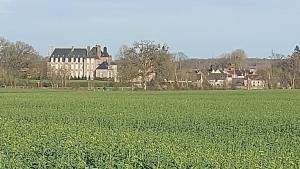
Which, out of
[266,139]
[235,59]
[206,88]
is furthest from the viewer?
[235,59]

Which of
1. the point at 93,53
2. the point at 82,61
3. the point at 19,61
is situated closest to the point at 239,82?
the point at 19,61

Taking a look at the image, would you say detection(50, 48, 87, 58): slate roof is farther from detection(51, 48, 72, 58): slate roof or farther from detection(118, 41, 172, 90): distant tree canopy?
detection(118, 41, 172, 90): distant tree canopy

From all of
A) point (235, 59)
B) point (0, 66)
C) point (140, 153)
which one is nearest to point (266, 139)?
point (140, 153)

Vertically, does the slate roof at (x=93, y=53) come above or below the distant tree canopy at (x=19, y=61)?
above

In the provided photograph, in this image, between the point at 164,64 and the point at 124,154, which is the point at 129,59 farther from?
the point at 124,154

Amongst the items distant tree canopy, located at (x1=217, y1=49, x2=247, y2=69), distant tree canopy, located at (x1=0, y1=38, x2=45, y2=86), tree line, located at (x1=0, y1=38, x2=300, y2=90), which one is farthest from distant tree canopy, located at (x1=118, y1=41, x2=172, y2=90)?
distant tree canopy, located at (x1=217, y1=49, x2=247, y2=69)

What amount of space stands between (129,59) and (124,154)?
285 feet

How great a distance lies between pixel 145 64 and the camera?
323 feet

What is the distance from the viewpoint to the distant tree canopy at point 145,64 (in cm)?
9631

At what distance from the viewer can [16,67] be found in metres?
110

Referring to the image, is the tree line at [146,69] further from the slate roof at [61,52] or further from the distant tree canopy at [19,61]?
the slate roof at [61,52]

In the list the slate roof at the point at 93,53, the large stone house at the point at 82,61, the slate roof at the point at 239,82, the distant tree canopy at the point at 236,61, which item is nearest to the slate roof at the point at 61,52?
the large stone house at the point at 82,61

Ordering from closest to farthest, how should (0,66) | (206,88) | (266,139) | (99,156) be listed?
(99,156)
(266,139)
(206,88)
(0,66)

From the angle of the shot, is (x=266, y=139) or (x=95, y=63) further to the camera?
(x=95, y=63)
